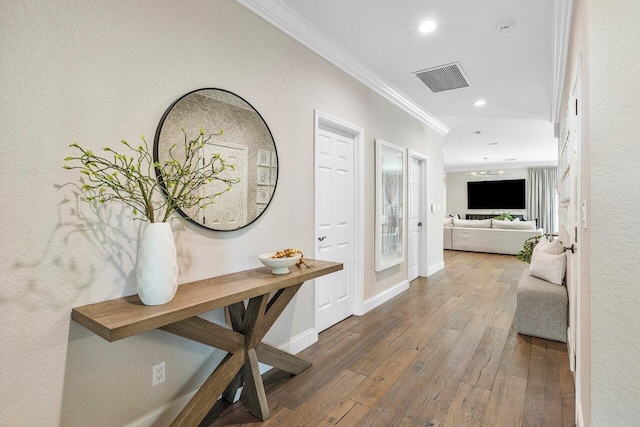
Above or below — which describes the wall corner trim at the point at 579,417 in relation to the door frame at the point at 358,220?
below

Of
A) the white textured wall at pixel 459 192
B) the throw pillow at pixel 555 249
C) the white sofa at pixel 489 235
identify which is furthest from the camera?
the white textured wall at pixel 459 192

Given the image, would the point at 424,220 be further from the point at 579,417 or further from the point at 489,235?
the point at 579,417

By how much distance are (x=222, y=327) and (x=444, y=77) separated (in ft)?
10.8

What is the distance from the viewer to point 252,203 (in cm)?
212

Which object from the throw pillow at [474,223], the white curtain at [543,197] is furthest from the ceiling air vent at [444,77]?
the white curtain at [543,197]

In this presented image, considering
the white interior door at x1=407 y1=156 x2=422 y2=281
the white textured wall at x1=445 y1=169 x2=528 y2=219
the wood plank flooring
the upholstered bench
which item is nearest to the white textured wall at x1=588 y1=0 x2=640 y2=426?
the wood plank flooring

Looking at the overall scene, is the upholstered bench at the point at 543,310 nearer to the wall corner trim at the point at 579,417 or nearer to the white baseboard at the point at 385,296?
the wall corner trim at the point at 579,417

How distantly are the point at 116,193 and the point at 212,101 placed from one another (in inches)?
29.2

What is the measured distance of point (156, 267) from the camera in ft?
4.51

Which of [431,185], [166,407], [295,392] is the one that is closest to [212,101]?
[166,407]

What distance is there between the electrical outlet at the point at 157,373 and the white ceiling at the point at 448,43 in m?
2.22

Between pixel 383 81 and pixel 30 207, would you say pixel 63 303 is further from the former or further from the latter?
pixel 383 81

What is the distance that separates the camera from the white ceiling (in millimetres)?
2293

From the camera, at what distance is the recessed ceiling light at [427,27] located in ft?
8.13
